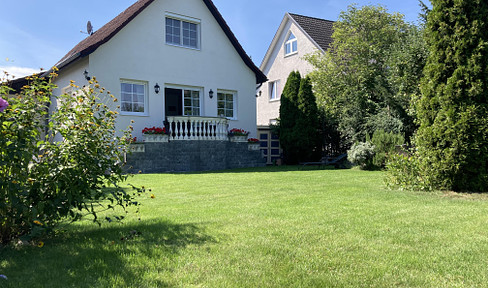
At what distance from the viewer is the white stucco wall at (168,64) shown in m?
13.6

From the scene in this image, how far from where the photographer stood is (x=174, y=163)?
43.7 feet

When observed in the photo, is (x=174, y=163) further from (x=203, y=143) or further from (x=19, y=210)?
(x=19, y=210)

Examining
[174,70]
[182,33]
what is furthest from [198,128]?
[182,33]

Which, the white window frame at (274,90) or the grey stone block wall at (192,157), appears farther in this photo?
the white window frame at (274,90)

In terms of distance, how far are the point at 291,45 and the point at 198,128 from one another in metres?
12.4

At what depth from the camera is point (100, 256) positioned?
3.04m

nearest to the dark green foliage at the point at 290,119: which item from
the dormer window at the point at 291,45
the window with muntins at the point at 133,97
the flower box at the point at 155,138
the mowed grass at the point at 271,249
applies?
the flower box at the point at 155,138

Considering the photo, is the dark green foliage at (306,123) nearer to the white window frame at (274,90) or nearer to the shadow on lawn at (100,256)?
the white window frame at (274,90)

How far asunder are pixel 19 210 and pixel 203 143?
11.0 meters

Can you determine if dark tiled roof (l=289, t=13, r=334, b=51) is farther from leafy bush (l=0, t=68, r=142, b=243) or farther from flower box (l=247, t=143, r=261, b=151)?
A: leafy bush (l=0, t=68, r=142, b=243)

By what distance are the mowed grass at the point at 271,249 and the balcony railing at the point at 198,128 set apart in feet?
28.2

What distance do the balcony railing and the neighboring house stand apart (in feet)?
22.3

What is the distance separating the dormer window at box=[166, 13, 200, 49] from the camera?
15250mm

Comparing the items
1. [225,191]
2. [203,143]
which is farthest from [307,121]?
[225,191]
